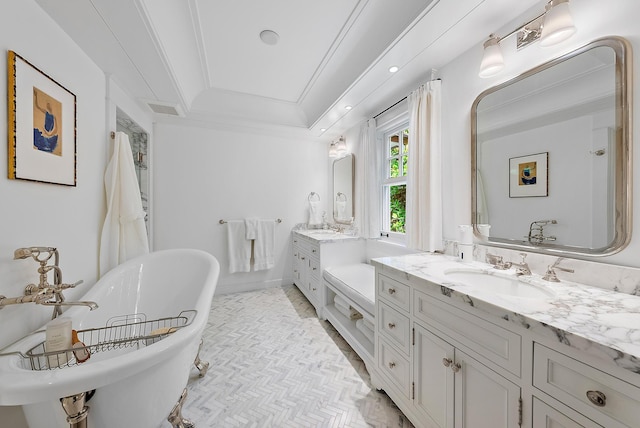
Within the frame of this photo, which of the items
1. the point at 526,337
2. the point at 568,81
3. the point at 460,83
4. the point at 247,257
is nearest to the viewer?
the point at 526,337

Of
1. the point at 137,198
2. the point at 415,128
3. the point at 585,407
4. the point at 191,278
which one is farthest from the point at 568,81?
the point at 137,198

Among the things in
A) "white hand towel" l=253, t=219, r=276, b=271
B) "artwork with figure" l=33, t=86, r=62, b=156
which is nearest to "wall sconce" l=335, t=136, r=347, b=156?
"white hand towel" l=253, t=219, r=276, b=271

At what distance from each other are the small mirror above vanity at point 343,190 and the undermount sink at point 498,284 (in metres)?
1.86

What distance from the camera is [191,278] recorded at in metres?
2.00

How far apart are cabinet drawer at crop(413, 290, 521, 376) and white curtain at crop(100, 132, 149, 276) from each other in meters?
2.23

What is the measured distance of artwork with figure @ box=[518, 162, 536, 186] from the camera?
1257 mm

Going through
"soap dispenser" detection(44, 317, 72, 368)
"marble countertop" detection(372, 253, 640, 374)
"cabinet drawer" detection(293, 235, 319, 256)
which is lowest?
"soap dispenser" detection(44, 317, 72, 368)

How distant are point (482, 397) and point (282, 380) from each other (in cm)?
127

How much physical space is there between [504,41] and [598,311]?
1.47 meters

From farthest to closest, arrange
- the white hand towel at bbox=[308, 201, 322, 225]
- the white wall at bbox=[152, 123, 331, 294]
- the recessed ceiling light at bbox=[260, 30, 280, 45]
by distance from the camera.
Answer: the white hand towel at bbox=[308, 201, 322, 225], the white wall at bbox=[152, 123, 331, 294], the recessed ceiling light at bbox=[260, 30, 280, 45]

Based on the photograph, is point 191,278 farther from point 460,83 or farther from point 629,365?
point 460,83

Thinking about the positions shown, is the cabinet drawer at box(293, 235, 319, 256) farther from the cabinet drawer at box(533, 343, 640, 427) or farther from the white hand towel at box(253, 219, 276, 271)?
the cabinet drawer at box(533, 343, 640, 427)

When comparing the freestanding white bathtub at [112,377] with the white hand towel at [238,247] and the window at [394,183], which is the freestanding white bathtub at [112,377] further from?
the window at [394,183]

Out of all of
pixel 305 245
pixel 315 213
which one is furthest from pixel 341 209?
pixel 305 245
